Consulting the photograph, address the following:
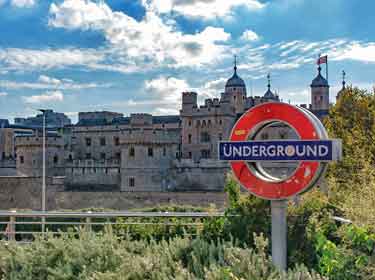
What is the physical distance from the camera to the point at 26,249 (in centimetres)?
700

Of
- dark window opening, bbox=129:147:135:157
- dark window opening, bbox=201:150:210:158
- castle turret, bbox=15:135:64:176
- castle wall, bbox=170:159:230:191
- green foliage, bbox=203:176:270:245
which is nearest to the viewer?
green foliage, bbox=203:176:270:245

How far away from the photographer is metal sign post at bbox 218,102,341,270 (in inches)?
265

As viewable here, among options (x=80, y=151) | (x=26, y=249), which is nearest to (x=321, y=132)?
(x=26, y=249)

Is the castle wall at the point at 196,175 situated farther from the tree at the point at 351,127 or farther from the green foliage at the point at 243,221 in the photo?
the green foliage at the point at 243,221

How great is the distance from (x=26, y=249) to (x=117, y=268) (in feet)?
5.16

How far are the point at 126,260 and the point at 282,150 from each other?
214 centimetres

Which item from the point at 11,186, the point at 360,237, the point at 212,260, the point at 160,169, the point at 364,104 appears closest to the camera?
the point at 212,260

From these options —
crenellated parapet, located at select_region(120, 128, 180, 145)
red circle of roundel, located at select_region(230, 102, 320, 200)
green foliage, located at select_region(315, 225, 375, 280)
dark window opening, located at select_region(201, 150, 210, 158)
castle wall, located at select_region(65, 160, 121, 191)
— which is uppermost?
crenellated parapet, located at select_region(120, 128, 180, 145)

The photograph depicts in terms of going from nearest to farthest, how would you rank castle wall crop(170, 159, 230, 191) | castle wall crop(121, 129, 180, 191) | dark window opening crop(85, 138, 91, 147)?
castle wall crop(121, 129, 180, 191) → castle wall crop(170, 159, 230, 191) → dark window opening crop(85, 138, 91, 147)

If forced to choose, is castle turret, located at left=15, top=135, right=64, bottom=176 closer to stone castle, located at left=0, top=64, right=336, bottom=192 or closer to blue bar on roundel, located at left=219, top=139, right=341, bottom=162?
stone castle, located at left=0, top=64, right=336, bottom=192

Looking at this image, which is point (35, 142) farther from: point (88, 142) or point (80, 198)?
point (88, 142)

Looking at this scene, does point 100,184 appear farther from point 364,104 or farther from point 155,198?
point 364,104

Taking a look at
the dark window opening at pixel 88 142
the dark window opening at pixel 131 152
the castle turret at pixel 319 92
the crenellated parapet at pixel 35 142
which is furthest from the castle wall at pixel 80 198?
the castle turret at pixel 319 92

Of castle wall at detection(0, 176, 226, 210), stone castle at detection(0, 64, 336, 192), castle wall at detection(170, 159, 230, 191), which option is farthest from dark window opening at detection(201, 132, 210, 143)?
castle wall at detection(0, 176, 226, 210)
